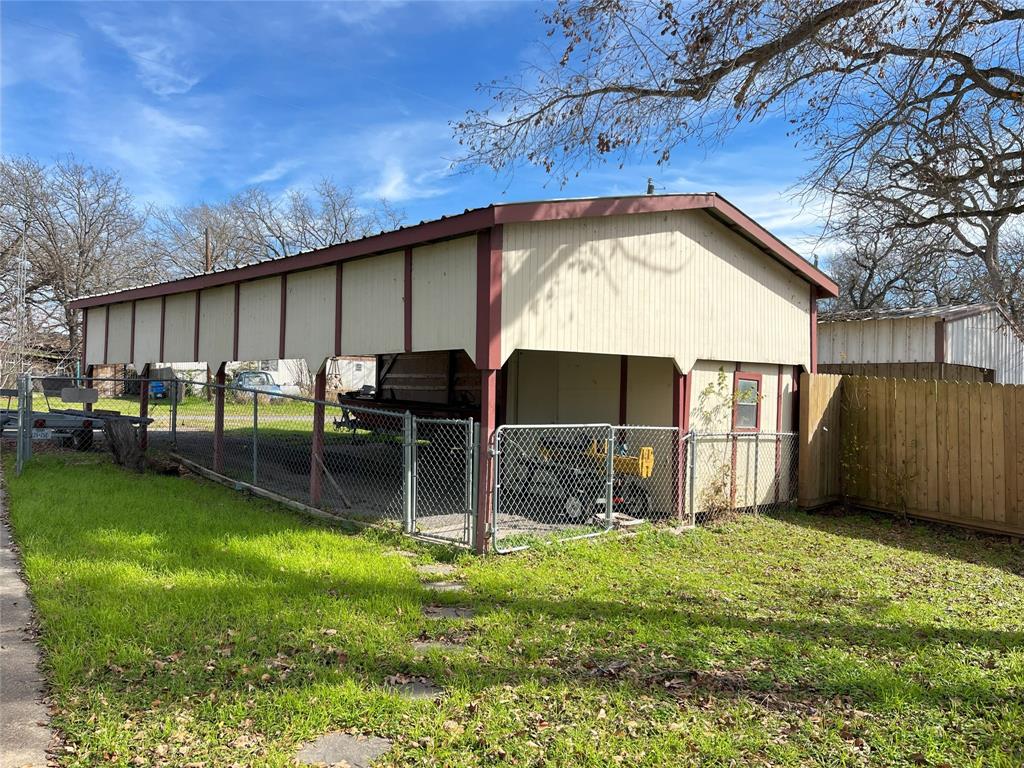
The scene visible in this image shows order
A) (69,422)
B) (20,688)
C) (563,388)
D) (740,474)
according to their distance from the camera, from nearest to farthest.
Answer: (20,688) < (740,474) < (563,388) < (69,422)

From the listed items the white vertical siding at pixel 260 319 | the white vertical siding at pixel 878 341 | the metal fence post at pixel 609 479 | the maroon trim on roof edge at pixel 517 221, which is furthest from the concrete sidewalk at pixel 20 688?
the white vertical siding at pixel 878 341

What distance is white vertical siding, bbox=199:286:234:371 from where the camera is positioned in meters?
11.2

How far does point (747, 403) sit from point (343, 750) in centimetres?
827

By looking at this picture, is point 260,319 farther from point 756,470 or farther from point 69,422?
point 756,470

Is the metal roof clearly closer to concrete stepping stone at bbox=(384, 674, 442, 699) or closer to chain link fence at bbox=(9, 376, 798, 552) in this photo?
chain link fence at bbox=(9, 376, 798, 552)

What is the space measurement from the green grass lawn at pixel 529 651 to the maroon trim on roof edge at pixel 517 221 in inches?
131

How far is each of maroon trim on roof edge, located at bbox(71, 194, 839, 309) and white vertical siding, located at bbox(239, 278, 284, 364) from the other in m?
0.21

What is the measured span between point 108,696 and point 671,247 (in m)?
7.41

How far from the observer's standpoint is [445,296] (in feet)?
24.2

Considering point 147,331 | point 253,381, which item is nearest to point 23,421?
point 147,331

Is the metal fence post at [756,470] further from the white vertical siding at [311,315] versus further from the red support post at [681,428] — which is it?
the white vertical siding at [311,315]

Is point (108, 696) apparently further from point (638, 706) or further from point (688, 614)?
point (688, 614)

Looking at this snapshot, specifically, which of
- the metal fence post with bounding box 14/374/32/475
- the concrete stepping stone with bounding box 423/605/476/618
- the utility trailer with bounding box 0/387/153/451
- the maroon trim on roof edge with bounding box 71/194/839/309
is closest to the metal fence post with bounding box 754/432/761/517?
the maroon trim on roof edge with bounding box 71/194/839/309

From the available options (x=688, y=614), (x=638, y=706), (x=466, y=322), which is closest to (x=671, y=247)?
(x=466, y=322)
